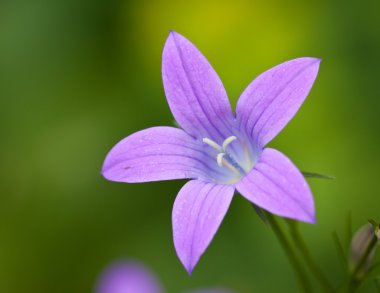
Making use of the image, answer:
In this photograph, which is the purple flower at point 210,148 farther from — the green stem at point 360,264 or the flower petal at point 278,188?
the green stem at point 360,264

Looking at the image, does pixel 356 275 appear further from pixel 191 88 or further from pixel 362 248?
pixel 191 88

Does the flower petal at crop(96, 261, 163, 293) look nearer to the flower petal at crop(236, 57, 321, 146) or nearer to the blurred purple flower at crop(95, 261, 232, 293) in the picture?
the blurred purple flower at crop(95, 261, 232, 293)

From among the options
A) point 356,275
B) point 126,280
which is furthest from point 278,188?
point 126,280

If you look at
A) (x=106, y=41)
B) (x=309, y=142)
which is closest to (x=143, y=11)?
(x=106, y=41)

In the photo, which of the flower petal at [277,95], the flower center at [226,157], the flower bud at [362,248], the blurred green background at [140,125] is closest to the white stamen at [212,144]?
the flower center at [226,157]

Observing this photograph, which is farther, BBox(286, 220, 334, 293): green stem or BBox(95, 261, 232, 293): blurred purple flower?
BBox(95, 261, 232, 293): blurred purple flower

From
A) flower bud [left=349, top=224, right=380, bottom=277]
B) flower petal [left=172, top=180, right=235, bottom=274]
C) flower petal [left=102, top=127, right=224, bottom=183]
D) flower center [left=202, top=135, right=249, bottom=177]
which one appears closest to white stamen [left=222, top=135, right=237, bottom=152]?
flower center [left=202, top=135, right=249, bottom=177]

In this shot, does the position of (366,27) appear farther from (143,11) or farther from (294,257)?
(294,257)

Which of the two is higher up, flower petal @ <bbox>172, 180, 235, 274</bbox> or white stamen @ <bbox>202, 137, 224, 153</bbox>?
white stamen @ <bbox>202, 137, 224, 153</bbox>
